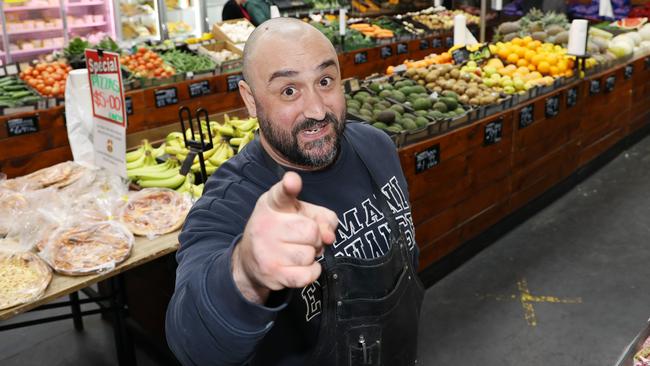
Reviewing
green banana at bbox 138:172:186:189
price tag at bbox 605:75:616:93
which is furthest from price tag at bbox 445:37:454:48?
green banana at bbox 138:172:186:189

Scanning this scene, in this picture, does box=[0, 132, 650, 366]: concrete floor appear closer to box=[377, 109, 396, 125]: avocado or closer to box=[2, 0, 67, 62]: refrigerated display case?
box=[377, 109, 396, 125]: avocado

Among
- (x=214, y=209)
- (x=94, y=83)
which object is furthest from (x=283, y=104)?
(x=94, y=83)

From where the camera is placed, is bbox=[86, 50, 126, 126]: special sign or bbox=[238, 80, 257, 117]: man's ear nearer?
bbox=[238, 80, 257, 117]: man's ear

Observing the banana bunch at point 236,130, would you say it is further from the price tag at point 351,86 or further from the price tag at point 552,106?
the price tag at point 552,106

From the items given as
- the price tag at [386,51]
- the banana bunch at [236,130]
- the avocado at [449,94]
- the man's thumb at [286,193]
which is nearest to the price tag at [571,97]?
the avocado at [449,94]

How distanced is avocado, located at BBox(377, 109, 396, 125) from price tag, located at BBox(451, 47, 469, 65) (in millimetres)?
1937

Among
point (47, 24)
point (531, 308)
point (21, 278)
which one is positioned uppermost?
point (47, 24)

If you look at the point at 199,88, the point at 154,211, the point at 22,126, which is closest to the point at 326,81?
the point at 154,211

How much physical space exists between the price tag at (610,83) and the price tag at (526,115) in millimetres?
1496

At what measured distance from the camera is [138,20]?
1002 cm

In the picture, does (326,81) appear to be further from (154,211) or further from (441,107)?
(441,107)

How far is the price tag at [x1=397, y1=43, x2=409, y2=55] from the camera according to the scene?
8633 mm

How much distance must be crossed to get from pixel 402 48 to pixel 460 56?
10.0ft

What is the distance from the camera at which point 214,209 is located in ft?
5.26
